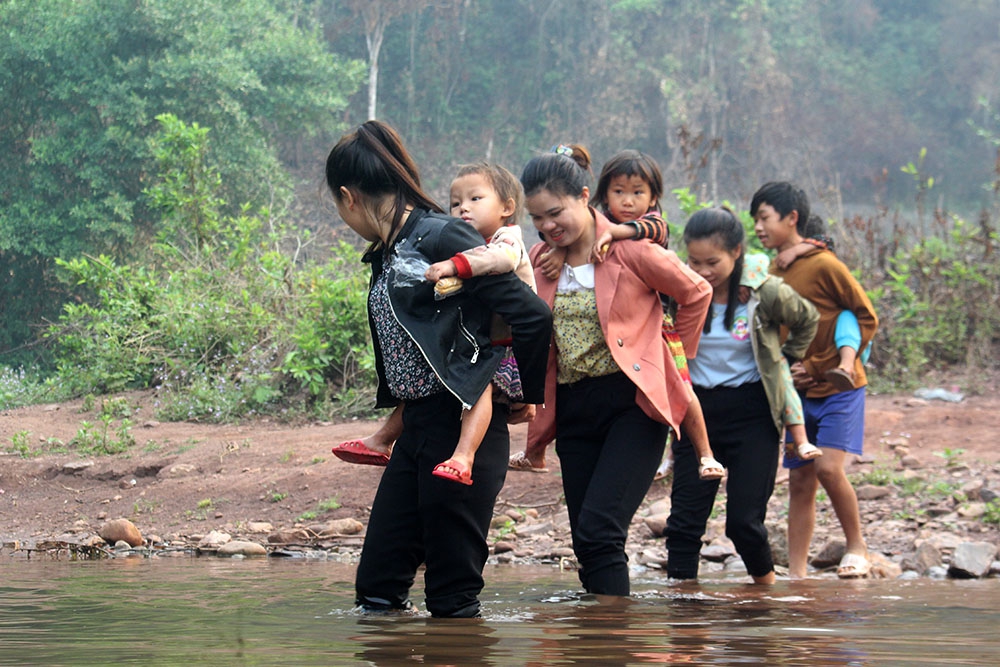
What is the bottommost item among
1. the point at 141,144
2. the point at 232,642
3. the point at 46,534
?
the point at 46,534

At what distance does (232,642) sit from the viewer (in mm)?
3090

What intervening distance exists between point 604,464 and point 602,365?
1.12 feet

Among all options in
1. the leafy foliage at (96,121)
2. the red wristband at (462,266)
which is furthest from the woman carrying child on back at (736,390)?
the leafy foliage at (96,121)

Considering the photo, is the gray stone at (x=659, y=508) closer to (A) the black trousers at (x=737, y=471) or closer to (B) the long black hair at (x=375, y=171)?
(A) the black trousers at (x=737, y=471)

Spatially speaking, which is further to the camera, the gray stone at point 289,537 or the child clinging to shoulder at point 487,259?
the gray stone at point 289,537

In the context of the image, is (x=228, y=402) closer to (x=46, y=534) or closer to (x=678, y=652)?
(x=46, y=534)

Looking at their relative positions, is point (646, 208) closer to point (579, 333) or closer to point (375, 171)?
point (579, 333)

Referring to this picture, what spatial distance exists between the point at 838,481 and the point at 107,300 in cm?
840

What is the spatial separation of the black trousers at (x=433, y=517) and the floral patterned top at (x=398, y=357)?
5cm

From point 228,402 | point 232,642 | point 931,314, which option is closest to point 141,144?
point 228,402

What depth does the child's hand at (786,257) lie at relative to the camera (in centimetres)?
551

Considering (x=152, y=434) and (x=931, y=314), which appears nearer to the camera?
(x=152, y=434)

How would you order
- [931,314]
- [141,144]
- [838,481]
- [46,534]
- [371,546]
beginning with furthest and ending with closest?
1. [141,144]
2. [931,314]
3. [46,534]
4. [838,481]
5. [371,546]

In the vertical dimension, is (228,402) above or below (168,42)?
below
